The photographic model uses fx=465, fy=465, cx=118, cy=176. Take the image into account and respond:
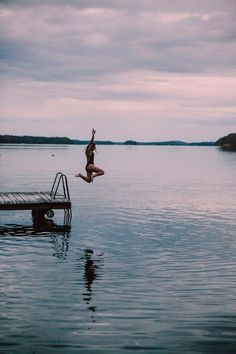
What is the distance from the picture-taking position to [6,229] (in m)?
28.4

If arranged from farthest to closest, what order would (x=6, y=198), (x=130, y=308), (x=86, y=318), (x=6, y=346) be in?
(x=6, y=198) → (x=130, y=308) → (x=86, y=318) → (x=6, y=346)

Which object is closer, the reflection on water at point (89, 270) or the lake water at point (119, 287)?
the lake water at point (119, 287)

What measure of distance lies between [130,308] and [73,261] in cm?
681

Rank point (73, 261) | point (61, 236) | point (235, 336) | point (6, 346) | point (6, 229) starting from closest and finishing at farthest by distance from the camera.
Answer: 1. point (6, 346)
2. point (235, 336)
3. point (73, 261)
4. point (61, 236)
5. point (6, 229)

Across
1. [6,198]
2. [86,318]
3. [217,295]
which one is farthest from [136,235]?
[86,318]

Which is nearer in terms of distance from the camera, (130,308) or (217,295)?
(130,308)

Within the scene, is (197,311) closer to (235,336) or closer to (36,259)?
(235,336)

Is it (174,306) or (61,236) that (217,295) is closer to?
(174,306)

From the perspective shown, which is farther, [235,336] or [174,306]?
[174,306]

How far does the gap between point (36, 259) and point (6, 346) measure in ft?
30.4

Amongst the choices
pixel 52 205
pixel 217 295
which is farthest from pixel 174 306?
pixel 52 205

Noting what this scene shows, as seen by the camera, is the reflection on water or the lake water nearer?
the lake water

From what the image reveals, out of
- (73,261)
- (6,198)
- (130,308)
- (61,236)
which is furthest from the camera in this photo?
(6,198)

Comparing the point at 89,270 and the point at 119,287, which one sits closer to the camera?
the point at 119,287
